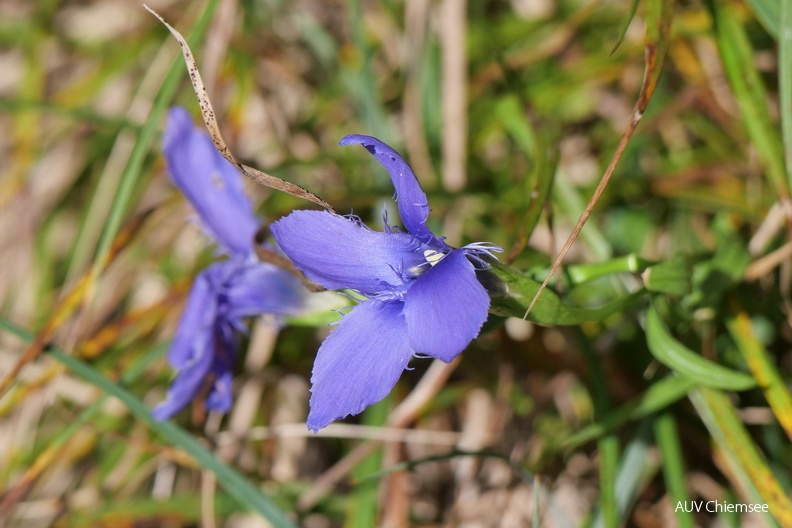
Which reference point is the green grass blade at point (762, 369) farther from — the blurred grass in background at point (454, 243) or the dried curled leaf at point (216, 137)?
the dried curled leaf at point (216, 137)

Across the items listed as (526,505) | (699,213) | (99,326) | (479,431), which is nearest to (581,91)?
(699,213)

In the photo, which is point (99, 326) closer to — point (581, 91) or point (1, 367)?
point (1, 367)

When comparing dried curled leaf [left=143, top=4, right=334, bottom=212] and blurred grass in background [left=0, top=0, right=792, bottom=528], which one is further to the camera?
blurred grass in background [left=0, top=0, right=792, bottom=528]

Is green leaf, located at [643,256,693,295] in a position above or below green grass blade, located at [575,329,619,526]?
above

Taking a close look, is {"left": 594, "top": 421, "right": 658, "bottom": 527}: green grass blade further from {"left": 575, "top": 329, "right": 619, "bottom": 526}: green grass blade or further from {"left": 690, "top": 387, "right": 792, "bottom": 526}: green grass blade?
{"left": 690, "top": 387, "right": 792, "bottom": 526}: green grass blade

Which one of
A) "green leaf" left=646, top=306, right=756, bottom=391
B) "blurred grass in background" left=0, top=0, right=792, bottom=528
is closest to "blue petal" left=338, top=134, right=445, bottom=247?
"blurred grass in background" left=0, top=0, right=792, bottom=528

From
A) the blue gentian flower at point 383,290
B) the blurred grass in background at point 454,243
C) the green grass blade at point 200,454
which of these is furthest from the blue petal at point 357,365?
the green grass blade at point 200,454

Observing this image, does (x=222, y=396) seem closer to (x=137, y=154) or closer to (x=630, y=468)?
(x=137, y=154)
